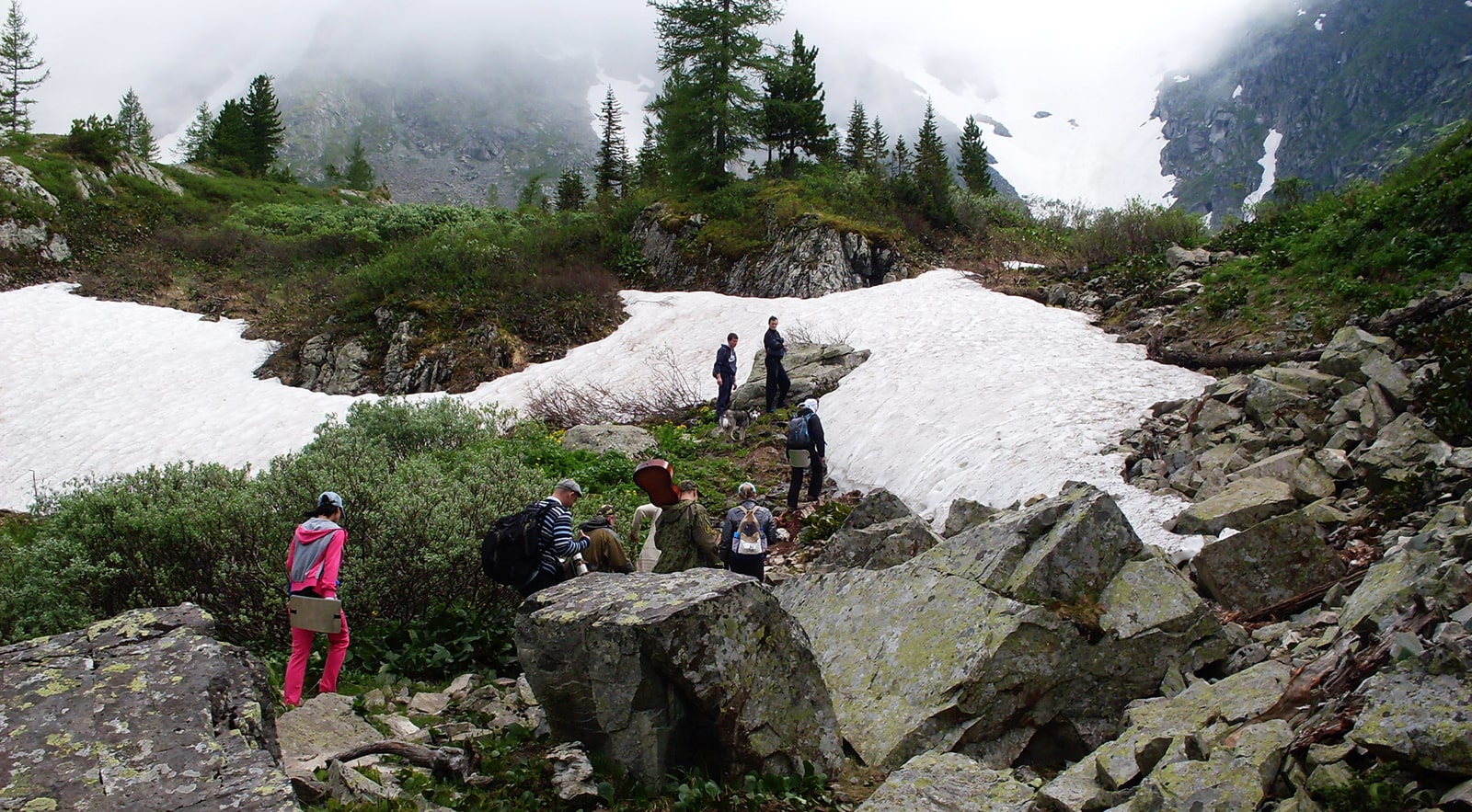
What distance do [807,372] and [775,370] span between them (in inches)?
74.9

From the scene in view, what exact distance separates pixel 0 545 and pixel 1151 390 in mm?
16811

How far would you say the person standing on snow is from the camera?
53.7 ft

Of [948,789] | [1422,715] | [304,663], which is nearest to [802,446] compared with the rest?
[304,663]

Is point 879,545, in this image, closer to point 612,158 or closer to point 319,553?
point 319,553

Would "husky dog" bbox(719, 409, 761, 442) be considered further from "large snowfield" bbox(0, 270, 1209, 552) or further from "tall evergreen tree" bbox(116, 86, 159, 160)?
"tall evergreen tree" bbox(116, 86, 159, 160)

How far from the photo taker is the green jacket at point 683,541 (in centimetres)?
892

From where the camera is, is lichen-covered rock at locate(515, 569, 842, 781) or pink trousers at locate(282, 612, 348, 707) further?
pink trousers at locate(282, 612, 348, 707)

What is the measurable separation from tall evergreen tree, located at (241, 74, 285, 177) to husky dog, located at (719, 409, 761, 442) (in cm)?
5091

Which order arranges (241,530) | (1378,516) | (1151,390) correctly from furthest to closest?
(1151,390) → (241,530) → (1378,516)

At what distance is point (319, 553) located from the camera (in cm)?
631

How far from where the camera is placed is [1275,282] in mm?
15750

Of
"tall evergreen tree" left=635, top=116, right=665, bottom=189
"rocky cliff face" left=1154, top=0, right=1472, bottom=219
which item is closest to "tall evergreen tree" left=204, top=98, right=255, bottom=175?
"tall evergreen tree" left=635, top=116, right=665, bottom=189

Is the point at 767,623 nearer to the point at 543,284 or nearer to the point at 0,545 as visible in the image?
the point at 0,545

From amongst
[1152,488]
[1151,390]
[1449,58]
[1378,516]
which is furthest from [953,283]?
[1449,58]
